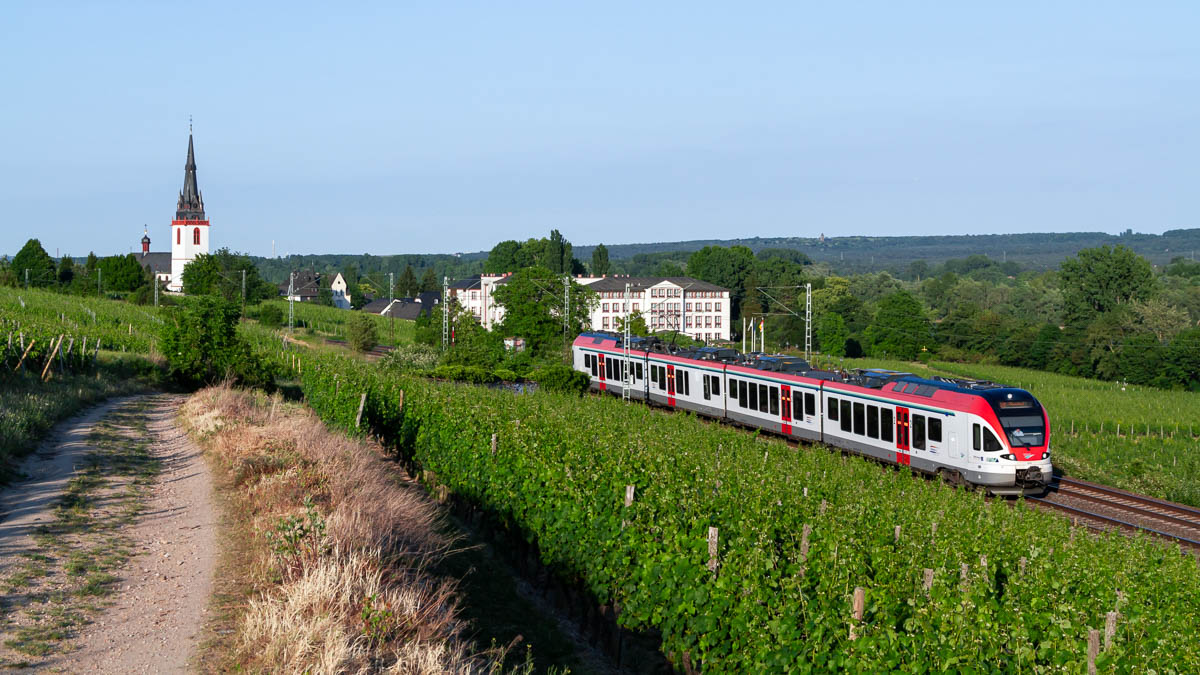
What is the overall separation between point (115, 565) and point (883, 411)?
18647 mm


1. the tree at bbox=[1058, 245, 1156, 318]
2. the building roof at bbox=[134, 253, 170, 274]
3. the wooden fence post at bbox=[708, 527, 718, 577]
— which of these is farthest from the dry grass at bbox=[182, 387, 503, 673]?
the building roof at bbox=[134, 253, 170, 274]

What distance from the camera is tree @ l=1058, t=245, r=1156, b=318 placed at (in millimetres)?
112000

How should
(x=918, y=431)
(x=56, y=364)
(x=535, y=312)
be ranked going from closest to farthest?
(x=918, y=431) → (x=56, y=364) → (x=535, y=312)

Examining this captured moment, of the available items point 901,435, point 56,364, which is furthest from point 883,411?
point 56,364

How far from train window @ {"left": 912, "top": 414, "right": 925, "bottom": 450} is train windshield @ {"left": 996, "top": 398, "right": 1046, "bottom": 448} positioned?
2264mm

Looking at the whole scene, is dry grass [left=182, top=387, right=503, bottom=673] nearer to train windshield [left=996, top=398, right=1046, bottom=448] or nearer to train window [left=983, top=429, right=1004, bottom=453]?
train window [left=983, top=429, right=1004, bottom=453]

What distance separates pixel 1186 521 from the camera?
21.0m

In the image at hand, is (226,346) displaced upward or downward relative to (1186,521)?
upward

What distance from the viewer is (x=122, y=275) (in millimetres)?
111125

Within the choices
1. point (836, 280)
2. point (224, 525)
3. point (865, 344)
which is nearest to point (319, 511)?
point (224, 525)

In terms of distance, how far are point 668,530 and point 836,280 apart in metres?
126

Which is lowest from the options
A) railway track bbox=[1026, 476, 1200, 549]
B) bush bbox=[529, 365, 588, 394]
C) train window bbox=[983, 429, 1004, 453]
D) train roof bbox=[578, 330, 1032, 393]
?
railway track bbox=[1026, 476, 1200, 549]

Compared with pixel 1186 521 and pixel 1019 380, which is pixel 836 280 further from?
pixel 1186 521

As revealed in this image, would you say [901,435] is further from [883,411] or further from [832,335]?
[832,335]
